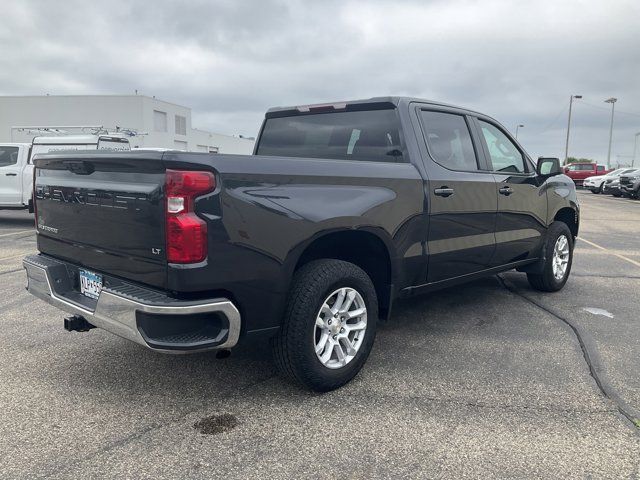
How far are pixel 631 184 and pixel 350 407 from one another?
88.5 feet

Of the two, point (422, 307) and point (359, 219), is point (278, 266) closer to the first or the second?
point (359, 219)

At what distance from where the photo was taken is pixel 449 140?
4449mm

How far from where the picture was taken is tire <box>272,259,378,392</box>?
3.12 m

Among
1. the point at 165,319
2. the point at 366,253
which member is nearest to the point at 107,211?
the point at 165,319

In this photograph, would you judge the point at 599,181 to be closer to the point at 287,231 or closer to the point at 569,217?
the point at 569,217

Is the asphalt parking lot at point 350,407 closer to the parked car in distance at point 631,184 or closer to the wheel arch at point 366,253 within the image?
the wheel arch at point 366,253

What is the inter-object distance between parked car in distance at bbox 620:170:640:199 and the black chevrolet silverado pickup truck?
24.4 metres

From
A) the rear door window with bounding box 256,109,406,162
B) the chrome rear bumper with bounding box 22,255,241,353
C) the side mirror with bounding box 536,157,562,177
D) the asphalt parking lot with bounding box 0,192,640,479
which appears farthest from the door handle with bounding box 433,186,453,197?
the chrome rear bumper with bounding box 22,255,241,353

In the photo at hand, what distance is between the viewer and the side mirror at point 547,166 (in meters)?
5.42

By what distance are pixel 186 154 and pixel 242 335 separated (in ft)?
3.27

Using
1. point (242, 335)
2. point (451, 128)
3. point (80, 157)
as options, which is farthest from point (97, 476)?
point (451, 128)

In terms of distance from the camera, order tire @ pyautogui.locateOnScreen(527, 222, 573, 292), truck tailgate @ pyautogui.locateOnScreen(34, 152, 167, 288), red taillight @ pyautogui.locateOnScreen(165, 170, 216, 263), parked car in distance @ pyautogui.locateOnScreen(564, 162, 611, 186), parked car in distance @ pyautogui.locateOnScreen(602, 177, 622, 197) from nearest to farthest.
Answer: red taillight @ pyautogui.locateOnScreen(165, 170, 216, 263) < truck tailgate @ pyautogui.locateOnScreen(34, 152, 167, 288) < tire @ pyautogui.locateOnScreen(527, 222, 573, 292) < parked car in distance @ pyautogui.locateOnScreen(602, 177, 622, 197) < parked car in distance @ pyautogui.locateOnScreen(564, 162, 611, 186)

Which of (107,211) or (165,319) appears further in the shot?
(107,211)

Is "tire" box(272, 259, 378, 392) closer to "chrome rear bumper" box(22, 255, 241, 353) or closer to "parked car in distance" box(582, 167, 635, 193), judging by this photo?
"chrome rear bumper" box(22, 255, 241, 353)
